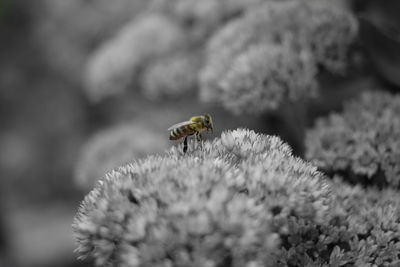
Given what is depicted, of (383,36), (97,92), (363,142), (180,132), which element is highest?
(97,92)

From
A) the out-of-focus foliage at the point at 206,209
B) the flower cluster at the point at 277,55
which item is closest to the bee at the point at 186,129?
the out-of-focus foliage at the point at 206,209

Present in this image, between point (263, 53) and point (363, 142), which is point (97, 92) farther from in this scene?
point (363, 142)

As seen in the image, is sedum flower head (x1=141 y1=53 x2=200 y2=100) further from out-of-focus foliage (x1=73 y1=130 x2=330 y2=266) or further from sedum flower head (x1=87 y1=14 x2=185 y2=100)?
out-of-focus foliage (x1=73 y1=130 x2=330 y2=266)

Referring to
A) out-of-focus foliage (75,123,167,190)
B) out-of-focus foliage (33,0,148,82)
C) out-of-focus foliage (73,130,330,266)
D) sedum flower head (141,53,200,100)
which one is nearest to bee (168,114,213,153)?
out-of-focus foliage (73,130,330,266)

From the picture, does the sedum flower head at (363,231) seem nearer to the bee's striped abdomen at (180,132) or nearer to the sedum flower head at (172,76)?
the bee's striped abdomen at (180,132)

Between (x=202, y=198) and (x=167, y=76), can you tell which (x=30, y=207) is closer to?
(x=167, y=76)

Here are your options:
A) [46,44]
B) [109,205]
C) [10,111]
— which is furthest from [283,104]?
[10,111]

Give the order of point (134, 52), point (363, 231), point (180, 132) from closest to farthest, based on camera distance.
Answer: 1. point (363, 231)
2. point (180, 132)
3. point (134, 52)

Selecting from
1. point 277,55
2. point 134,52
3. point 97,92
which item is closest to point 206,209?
point 277,55

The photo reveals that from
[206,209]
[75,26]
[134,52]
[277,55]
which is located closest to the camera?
[206,209]
